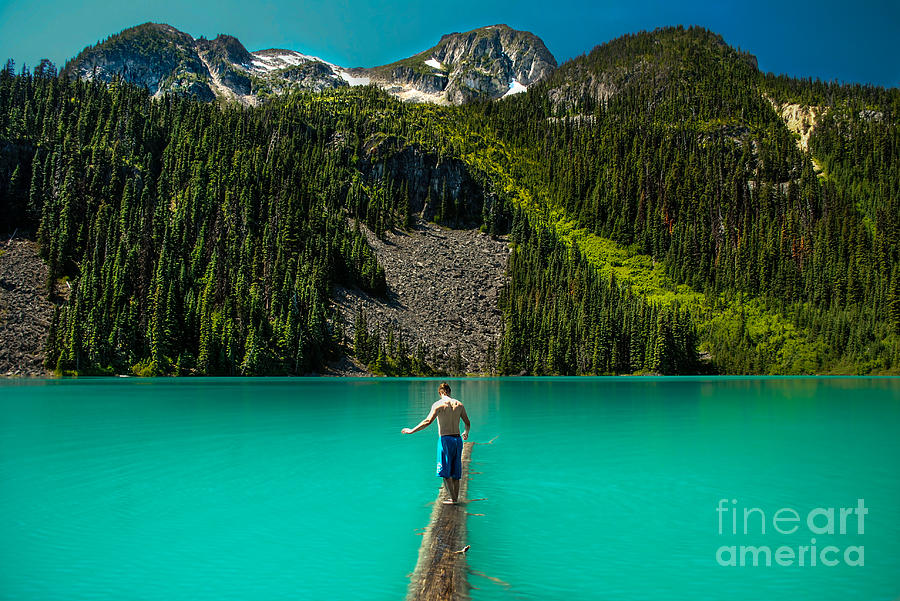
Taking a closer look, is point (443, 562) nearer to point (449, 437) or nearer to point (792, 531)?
point (449, 437)

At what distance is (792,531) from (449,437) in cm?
886

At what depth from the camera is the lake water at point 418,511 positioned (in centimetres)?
1141

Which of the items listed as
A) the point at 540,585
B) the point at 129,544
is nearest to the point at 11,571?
the point at 129,544

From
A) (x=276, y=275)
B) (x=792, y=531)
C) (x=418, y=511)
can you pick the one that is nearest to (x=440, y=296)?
(x=276, y=275)

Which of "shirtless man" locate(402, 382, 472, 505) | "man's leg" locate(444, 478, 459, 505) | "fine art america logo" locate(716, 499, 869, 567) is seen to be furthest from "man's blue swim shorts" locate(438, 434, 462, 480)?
"fine art america logo" locate(716, 499, 869, 567)

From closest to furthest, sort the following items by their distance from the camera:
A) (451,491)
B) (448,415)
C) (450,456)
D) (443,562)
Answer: (443,562) → (448,415) → (450,456) → (451,491)

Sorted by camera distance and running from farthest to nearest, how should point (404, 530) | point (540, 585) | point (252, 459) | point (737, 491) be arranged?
point (252, 459)
point (737, 491)
point (404, 530)
point (540, 585)

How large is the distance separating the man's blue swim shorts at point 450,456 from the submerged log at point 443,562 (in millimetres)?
972

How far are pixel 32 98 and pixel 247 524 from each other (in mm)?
202279

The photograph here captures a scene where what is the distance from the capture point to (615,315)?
146875 millimetres

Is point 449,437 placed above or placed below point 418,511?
above

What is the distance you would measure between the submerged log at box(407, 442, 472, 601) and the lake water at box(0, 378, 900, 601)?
1.37ft

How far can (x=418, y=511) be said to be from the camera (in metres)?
16.5

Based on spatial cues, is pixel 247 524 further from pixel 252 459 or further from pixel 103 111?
pixel 103 111
